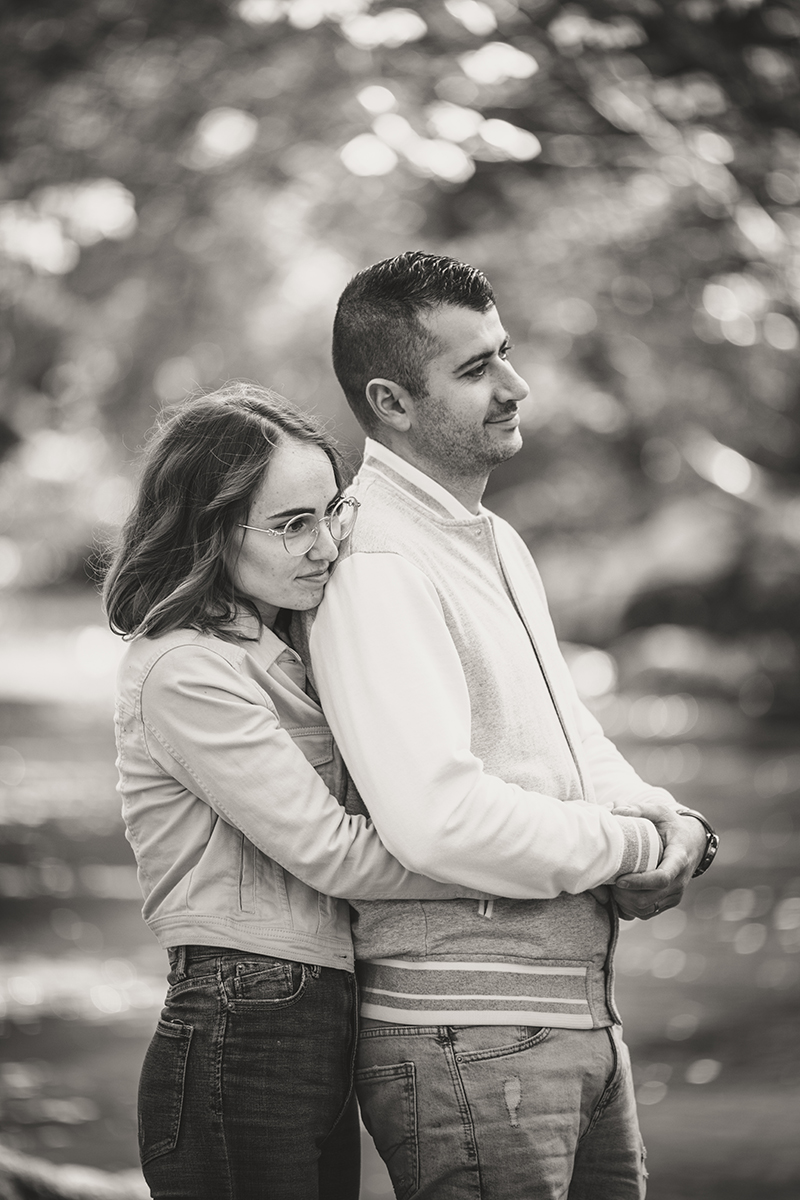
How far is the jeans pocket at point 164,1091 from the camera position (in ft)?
7.77

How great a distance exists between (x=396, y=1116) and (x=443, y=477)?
3.81 ft

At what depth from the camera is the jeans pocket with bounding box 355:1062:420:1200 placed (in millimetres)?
2406

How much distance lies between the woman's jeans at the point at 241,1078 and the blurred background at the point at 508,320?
103 cm

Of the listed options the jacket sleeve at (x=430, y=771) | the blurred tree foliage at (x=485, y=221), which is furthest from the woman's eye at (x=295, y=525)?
the blurred tree foliage at (x=485, y=221)

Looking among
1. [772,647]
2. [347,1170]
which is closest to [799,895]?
[347,1170]

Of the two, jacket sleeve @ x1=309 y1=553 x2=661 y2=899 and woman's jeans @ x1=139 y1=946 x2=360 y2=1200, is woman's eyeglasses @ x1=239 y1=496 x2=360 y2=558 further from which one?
Answer: woman's jeans @ x1=139 y1=946 x2=360 y2=1200

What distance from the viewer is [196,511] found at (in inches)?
99.4

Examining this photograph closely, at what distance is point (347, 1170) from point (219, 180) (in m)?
7.10

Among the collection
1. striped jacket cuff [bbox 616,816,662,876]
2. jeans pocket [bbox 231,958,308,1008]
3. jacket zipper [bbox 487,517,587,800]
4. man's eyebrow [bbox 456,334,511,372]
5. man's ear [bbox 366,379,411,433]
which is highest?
man's eyebrow [bbox 456,334,511,372]

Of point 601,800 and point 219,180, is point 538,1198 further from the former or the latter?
point 219,180

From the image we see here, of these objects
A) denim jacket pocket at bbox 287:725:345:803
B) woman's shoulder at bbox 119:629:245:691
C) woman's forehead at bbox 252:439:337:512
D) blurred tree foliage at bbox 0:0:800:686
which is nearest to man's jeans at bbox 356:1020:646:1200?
denim jacket pocket at bbox 287:725:345:803

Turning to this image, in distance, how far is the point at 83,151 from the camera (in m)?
6.60

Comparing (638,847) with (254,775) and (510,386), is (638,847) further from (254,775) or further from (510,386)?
(510,386)

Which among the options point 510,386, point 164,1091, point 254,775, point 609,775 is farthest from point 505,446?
point 164,1091
